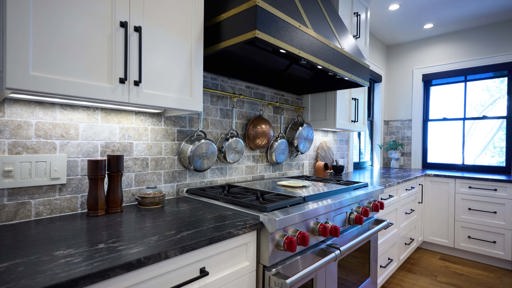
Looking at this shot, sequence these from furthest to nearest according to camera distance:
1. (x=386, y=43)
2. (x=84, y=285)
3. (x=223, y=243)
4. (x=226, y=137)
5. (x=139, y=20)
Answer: (x=386, y=43)
(x=226, y=137)
(x=139, y=20)
(x=223, y=243)
(x=84, y=285)

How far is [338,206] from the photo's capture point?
1.39 m

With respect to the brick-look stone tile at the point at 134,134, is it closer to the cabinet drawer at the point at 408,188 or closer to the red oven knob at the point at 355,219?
the red oven knob at the point at 355,219

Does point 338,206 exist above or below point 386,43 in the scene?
below

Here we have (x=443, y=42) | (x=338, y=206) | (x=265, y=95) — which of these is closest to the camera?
(x=338, y=206)

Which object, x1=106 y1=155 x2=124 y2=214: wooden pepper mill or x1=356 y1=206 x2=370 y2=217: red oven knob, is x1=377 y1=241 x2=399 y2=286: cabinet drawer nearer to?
x1=356 y1=206 x2=370 y2=217: red oven knob

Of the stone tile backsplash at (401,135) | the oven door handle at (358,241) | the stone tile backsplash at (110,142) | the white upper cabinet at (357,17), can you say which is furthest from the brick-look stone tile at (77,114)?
the stone tile backsplash at (401,135)

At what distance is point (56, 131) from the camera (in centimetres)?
107

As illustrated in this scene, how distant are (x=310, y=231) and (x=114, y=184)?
90 centimetres

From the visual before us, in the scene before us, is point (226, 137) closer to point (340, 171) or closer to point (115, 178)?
point (115, 178)

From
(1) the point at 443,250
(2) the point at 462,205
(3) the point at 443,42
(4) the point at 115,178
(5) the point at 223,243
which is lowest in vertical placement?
(1) the point at 443,250

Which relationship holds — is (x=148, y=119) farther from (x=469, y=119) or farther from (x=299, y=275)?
(x=469, y=119)

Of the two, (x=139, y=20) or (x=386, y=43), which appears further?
(x=386, y=43)

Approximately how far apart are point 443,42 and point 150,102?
13.0ft

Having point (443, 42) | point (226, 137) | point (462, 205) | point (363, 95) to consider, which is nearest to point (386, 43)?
point (443, 42)
